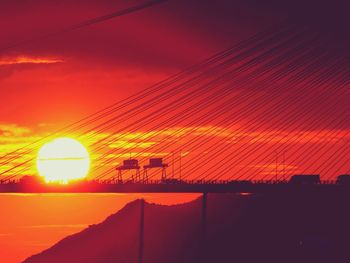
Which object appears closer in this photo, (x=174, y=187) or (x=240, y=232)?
(x=174, y=187)

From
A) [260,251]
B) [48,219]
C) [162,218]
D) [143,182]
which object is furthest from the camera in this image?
[48,219]

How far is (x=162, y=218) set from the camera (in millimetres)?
65188

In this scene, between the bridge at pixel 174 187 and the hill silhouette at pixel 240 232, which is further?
the hill silhouette at pixel 240 232

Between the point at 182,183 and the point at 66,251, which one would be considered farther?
the point at 66,251

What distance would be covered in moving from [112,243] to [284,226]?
19603mm

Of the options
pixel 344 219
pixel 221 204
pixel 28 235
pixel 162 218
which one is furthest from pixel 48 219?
pixel 344 219

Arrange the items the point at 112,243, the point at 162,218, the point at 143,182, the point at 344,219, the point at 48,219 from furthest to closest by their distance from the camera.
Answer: the point at 48,219
the point at 112,243
the point at 162,218
the point at 344,219
the point at 143,182

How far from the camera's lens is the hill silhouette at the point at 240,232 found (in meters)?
49.9

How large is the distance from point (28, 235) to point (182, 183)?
38082mm

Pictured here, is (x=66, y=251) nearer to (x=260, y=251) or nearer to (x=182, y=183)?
(x=260, y=251)

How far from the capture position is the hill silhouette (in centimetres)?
4988

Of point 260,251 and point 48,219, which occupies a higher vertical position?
point 48,219

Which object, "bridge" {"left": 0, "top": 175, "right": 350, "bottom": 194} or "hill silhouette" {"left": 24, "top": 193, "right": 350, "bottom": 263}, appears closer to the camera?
"bridge" {"left": 0, "top": 175, "right": 350, "bottom": 194}

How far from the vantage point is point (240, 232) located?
57125 millimetres
